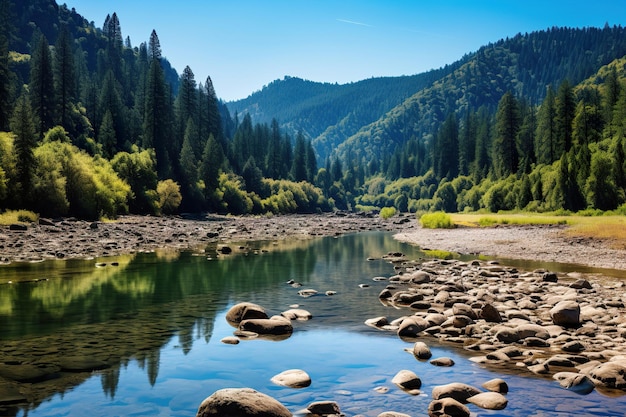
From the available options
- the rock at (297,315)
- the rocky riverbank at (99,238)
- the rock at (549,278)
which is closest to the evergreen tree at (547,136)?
the rocky riverbank at (99,238)

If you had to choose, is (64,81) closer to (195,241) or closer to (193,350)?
(195,241)

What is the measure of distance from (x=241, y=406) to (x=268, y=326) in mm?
7491

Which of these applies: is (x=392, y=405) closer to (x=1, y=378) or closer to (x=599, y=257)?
(x=1, y=378)

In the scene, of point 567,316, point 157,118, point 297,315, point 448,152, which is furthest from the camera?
point 448,152

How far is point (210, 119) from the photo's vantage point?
133125 mm

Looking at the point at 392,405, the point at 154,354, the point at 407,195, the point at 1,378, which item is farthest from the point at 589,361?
the point at 407,195

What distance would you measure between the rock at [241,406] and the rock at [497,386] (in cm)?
446

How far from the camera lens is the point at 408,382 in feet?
38.0

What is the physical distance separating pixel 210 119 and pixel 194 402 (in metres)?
127

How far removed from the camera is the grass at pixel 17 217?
149ft

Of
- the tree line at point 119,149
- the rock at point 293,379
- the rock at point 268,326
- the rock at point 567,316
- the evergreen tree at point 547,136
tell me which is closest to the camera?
the rock at point 293,379

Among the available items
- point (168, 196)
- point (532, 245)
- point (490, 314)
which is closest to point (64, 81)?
point (168, 196)

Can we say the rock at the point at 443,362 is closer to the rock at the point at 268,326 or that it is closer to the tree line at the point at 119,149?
the rock at the point at 268,326

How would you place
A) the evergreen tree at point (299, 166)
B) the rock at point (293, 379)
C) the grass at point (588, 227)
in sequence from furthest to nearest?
the evergreen tree at point (299, 166) < the grass at point (588, 227) < the rock at point (293, 379)
